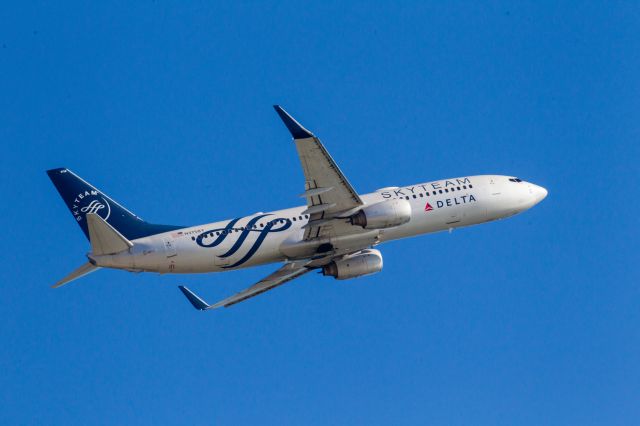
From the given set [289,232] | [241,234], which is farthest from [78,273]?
[289,232]

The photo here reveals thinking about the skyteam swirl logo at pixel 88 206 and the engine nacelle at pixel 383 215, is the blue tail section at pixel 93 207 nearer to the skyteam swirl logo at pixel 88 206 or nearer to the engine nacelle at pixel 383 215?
the skyteam swirl logo at pixel 88 206

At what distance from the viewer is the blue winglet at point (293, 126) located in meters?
49.1

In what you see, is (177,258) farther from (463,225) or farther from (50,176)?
(463,225)

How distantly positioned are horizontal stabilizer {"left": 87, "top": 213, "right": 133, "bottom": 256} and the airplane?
0.05 m

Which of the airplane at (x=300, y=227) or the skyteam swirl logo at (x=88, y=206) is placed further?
the skyteam swirl logo at (x=88, y=206)

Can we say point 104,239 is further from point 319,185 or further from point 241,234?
point 319,185

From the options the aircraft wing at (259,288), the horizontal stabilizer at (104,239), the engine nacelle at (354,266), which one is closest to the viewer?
the horizontal stabilizer at (104,239)

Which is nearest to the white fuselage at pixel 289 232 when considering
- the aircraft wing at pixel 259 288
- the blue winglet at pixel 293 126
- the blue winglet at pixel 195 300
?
the aircraft wing at pixel 259 288

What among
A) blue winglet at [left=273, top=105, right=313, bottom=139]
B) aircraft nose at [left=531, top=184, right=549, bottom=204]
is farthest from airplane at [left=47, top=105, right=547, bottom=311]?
aircraft nose at [left=531, top=184, right=549, bottom=204]

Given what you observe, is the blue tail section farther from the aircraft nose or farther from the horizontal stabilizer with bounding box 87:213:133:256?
the aircraft nose

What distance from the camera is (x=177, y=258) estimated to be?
56.6 m

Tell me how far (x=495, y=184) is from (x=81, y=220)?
85.2 feet

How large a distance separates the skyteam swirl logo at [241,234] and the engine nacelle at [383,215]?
489 cm

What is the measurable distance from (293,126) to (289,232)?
412 inches
